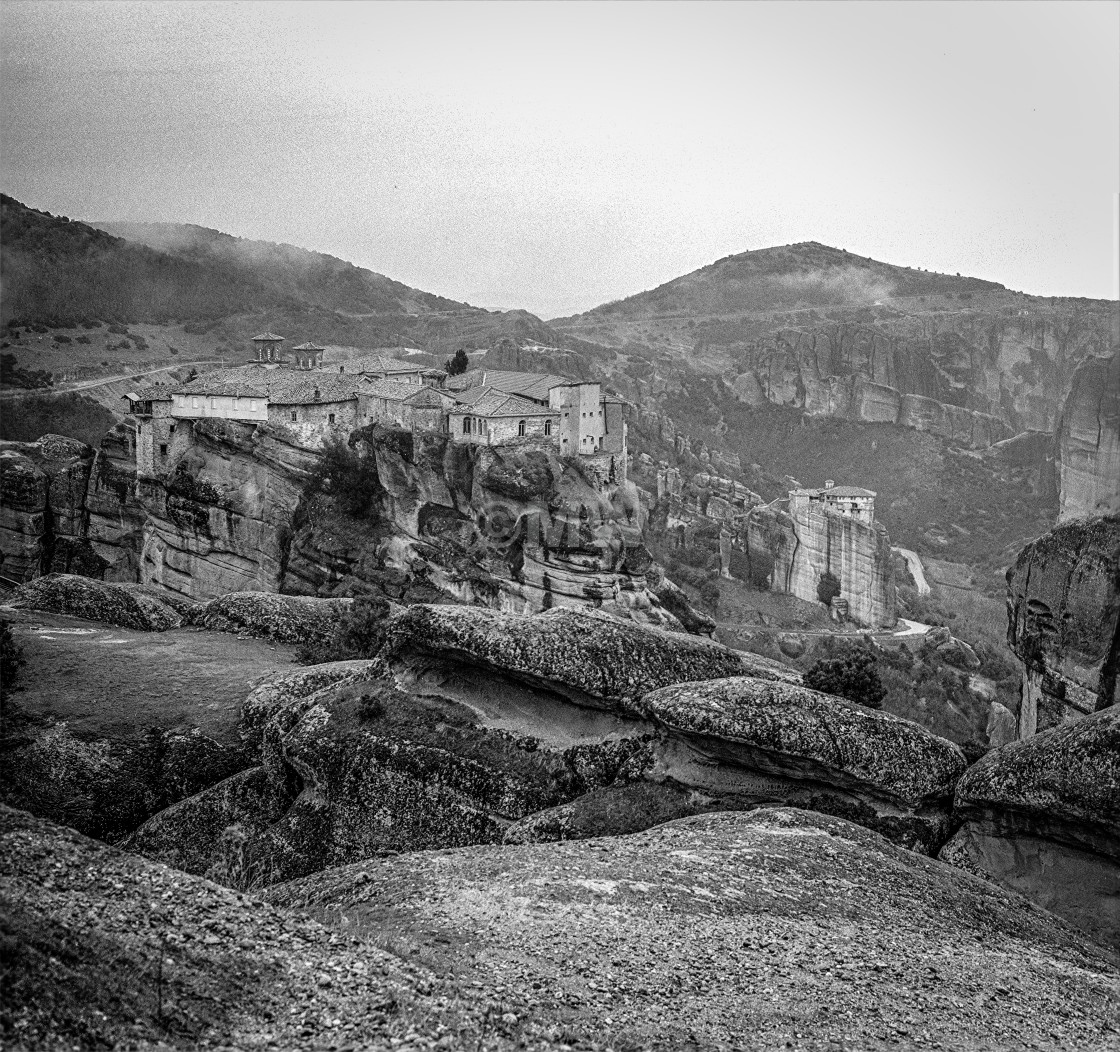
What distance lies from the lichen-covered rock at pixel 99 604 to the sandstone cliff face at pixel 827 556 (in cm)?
5931

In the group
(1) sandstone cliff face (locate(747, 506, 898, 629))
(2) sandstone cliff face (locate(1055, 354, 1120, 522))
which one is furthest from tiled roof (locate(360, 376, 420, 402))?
(2) sandstone cliff face (locate(1055, 354, 1120, 522))

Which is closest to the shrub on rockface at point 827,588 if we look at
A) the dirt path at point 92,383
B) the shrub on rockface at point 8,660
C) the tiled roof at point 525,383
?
the tiled roof at point 525,383

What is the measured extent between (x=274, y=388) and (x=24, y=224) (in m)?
24.5

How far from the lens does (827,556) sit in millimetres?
83375

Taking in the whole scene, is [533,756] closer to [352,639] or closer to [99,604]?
[352,639]

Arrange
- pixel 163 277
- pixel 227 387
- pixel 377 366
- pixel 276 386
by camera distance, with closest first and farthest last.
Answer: pixel 227 387, pixel 276 386, pixel 377 366, pixel 163 277

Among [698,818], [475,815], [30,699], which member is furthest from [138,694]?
[698,818]

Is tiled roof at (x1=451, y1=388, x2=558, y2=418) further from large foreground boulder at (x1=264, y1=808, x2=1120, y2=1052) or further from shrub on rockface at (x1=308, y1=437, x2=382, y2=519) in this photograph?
large foreground boulder at (x1=264, y1=808, x2=1120, y2=1052)

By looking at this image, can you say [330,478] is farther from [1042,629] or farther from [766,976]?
[766,976]

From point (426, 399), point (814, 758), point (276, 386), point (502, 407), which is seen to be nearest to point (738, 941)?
point (814, 758)

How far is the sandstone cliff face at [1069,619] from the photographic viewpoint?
1126 inches

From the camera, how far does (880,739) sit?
57.8 ft

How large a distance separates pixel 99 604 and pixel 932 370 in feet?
454

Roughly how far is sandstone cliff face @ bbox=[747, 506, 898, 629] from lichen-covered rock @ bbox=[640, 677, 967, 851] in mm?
63292
